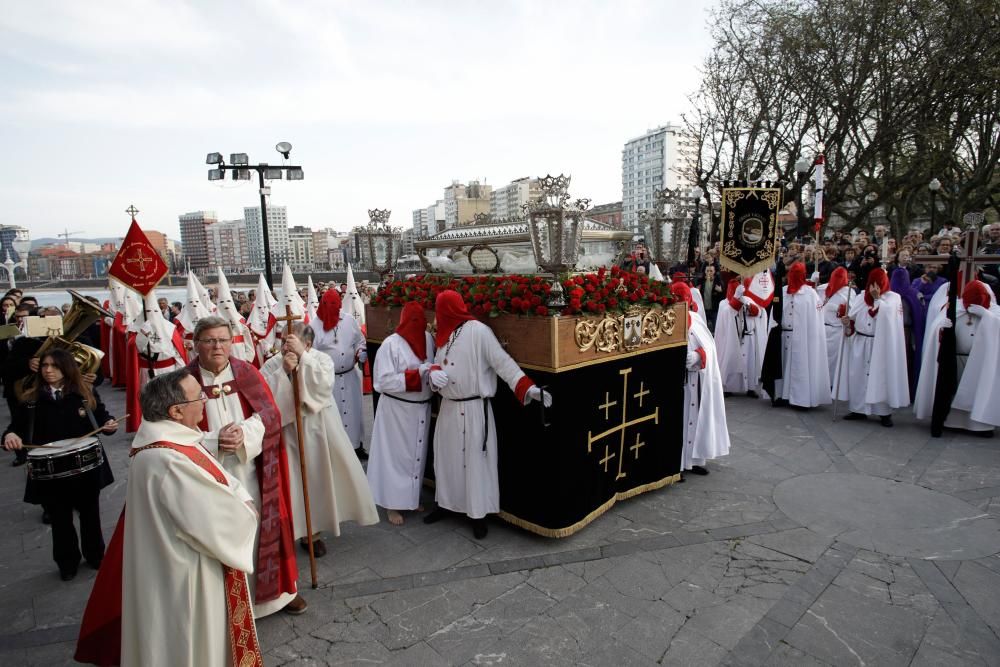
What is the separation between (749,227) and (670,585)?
6045 mm

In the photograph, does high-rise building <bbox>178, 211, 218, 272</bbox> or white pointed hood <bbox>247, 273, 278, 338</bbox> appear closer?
white pointed hood <bbox>247, 273, 278, 338</bbox>

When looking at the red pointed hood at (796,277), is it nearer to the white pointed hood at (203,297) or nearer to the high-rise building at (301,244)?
the white pointed hood at (203,297)

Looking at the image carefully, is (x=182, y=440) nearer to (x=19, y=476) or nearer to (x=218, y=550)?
(x=218, y=550)

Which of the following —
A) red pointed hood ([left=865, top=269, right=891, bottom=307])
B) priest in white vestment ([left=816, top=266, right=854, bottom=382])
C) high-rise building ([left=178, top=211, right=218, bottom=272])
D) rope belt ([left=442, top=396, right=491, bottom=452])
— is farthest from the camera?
high-rise building ([left=178, top=211, right=218, bottom=272])

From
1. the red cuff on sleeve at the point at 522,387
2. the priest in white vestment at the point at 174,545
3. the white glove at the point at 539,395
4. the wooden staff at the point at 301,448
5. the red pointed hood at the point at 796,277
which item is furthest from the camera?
the red pointed hood at the point at 796,277

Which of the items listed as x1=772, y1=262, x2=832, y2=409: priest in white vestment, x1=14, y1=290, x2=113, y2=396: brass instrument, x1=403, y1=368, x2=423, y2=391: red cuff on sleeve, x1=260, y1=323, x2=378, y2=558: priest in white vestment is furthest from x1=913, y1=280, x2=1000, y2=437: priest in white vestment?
x1=14, y1=290, x2=113, y2=396: brass instrument

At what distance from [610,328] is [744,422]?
4.22m

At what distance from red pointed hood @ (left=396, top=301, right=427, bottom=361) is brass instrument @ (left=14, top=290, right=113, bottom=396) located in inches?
91.0

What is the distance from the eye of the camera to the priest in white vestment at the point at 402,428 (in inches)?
197

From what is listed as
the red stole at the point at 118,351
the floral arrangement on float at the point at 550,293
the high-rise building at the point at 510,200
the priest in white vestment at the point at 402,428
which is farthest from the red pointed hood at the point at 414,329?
the red stole at the point at 118,351

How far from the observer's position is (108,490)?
19.7ft

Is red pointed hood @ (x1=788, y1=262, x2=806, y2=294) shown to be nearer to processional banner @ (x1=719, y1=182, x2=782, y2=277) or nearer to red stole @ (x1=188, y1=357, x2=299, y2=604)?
processional banner @ (x1=719, y1=182, x2=782, y2=277)

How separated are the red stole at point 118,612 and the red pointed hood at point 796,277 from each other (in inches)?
331

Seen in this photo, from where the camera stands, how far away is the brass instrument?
172 inches
